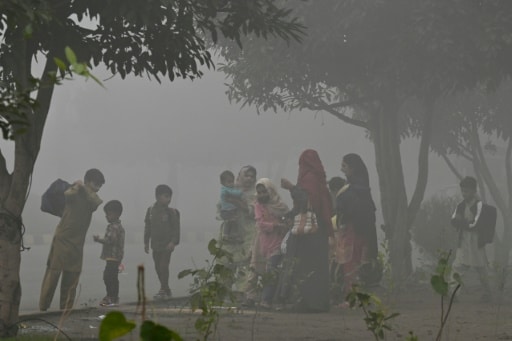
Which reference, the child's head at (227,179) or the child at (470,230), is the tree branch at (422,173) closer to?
the child at (470,230)

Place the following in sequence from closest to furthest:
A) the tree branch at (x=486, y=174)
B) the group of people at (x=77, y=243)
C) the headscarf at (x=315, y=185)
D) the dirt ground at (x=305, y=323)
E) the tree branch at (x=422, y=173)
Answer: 1. the dirt ground at (x=305, y=323)
2. the group of people at (x=77, y=243)
3. the headscarf at (x=315, y=185)
4. the tree branch at (x=422, y=173)
5. the tree branch at (x=486, y=174)

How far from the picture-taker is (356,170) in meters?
13.7

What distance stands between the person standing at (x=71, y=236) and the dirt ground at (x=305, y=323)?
774mm

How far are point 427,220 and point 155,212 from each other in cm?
1087

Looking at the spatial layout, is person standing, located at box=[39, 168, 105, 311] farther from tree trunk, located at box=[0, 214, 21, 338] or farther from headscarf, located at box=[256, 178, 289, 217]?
tree trunk, located at box=[0, 214, 21, 338]

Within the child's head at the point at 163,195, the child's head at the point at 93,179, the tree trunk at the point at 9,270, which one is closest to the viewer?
the tree trunk at the point at 9,270

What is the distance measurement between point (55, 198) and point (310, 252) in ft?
10.8

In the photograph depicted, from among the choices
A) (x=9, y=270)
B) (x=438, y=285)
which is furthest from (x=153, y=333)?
(x=9, y=270)

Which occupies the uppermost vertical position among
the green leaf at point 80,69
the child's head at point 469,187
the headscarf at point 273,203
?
the child's head at point 469,187

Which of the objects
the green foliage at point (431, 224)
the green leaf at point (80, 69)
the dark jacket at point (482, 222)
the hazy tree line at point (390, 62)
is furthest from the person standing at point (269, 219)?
the green leaf at point (80, 69)

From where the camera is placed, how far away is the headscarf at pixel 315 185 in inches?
509

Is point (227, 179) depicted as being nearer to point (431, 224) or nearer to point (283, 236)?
point (283, 236)

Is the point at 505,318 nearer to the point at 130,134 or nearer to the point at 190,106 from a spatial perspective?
the point at 190,106

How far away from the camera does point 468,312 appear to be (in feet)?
42.7
